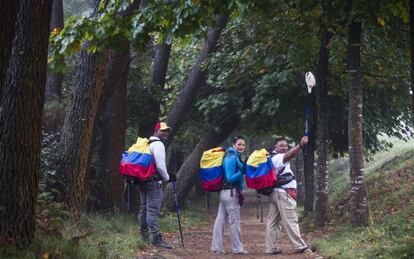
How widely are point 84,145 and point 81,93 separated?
3.23 feet

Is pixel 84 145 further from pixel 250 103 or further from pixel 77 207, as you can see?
pixel 250 103

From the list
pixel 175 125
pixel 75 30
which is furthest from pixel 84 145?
pixel 175 125

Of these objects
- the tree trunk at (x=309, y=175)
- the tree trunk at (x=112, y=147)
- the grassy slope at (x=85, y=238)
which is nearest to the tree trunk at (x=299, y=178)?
the tree trunk at (x=309, y=175)

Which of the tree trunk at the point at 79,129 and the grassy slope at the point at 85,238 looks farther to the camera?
the tree trunk at the point at 79,129

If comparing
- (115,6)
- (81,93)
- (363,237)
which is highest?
(115,6)

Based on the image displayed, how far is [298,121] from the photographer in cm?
1773

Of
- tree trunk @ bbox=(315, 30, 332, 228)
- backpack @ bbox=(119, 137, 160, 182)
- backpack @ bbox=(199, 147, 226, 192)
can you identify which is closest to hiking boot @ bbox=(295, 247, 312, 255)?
backpack @ bbox=(199, 147, 226, 192)

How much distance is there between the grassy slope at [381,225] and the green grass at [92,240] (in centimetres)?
349

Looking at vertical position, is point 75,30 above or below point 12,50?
above

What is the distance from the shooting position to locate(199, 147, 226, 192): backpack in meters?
9.83

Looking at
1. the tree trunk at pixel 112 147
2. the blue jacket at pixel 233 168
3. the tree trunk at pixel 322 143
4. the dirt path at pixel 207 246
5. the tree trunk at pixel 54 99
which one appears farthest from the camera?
the tree trunk at pixel 112 147

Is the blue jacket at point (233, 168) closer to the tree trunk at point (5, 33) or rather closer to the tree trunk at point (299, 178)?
the tree trunk at point (5, 33)

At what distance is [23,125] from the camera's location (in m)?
6.60

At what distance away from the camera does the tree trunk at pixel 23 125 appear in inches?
258
